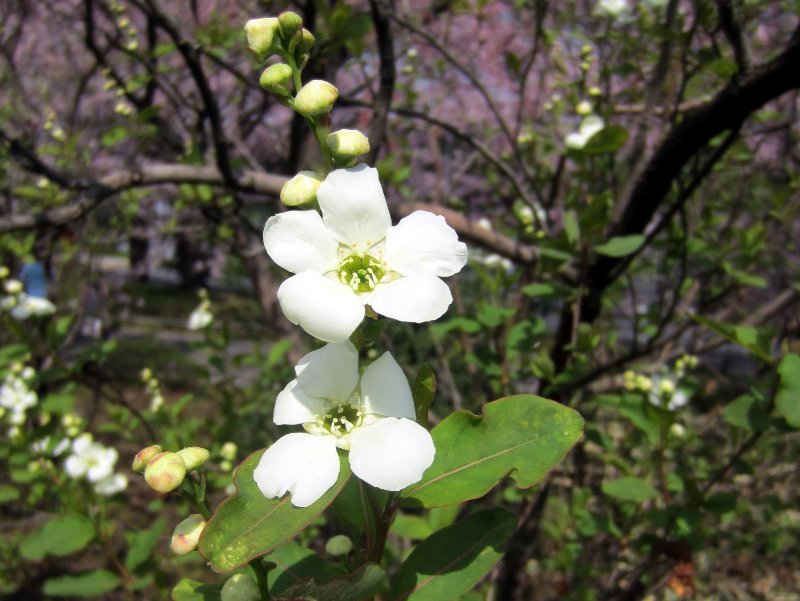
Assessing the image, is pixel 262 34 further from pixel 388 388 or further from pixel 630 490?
pixel 630 490

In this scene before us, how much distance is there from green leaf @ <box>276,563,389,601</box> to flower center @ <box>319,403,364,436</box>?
18 centimetres

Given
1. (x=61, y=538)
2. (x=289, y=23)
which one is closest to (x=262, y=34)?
(x=289, y=23)

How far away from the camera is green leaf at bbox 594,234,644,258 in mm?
1634

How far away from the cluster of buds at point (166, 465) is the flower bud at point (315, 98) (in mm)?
496

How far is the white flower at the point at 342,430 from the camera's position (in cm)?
73

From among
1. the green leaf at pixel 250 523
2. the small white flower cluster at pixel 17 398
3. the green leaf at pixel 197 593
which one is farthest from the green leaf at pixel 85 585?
the green leaf at pixel 250 523

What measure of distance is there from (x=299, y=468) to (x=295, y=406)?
96 mm

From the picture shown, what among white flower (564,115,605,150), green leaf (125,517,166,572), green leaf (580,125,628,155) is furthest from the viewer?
green leaf (125,517,166,572)

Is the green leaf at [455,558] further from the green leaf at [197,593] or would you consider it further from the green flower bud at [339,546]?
the green leaf at [197,593]

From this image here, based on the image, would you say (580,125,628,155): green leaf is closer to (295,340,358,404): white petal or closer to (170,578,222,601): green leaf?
(295,340,358,404): white petal

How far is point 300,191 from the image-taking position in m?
0.83

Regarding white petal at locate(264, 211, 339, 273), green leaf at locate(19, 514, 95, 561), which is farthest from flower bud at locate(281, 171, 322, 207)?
green leaf at locate(19, 514, 95, 561)

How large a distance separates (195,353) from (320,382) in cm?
945

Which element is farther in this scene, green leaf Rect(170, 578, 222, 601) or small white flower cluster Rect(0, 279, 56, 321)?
small white flower cluster Rect(0, 279, 56, 321)
